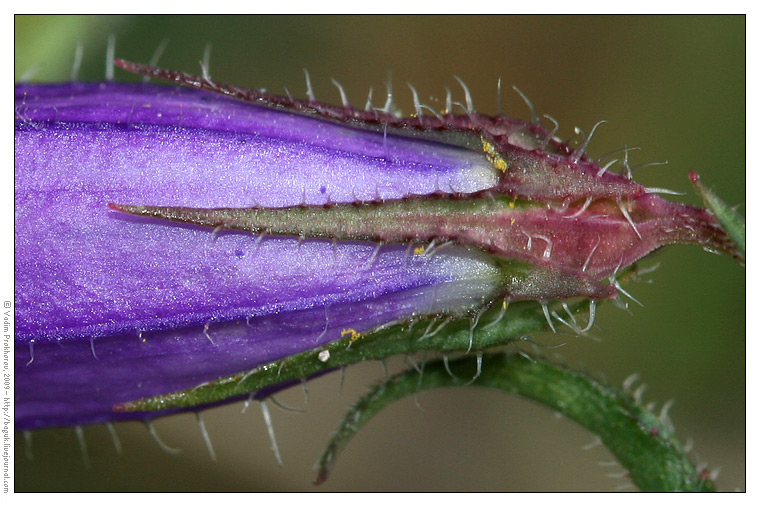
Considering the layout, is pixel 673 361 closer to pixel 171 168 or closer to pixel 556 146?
pixel 556 146

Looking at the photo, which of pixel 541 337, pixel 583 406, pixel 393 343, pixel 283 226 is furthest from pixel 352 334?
pixel 541 337

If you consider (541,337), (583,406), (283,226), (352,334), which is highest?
(541,337)

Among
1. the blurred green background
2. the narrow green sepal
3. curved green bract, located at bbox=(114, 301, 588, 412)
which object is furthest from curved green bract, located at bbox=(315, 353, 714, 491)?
the blurred green background

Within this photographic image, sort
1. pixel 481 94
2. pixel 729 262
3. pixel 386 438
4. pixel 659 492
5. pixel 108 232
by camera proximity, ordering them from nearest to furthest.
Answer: pixel 108 232, pixel 659 492, pixel 729 262, pixel 481 94, pixel 386 438

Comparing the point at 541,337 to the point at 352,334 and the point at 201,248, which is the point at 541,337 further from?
the point at 201,248

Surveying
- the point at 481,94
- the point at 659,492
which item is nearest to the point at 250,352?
the point at 659,492

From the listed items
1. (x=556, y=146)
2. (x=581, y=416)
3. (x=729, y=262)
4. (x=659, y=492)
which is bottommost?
(x=659, y=492)

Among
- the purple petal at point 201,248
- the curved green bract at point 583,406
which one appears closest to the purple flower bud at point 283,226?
the purple petal at point 201,248
